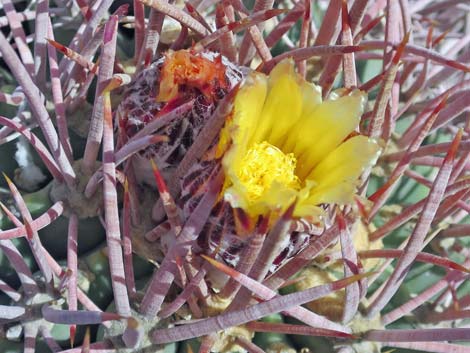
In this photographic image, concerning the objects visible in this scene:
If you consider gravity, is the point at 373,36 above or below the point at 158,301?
above

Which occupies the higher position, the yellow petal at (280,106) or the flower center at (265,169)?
the yellow petal at (280,106)

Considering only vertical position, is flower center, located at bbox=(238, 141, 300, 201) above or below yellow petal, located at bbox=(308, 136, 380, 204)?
below

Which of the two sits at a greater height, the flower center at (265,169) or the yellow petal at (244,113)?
the yellow petal at (244,113)

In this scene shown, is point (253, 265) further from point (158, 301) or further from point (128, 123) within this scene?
point (128, 123)

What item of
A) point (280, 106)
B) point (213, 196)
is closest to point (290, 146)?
point (280, 106)

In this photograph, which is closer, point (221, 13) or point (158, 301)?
point (158, 301)

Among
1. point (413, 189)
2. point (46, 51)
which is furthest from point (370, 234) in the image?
point (46, 51)
